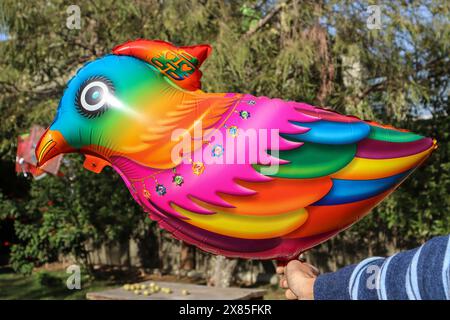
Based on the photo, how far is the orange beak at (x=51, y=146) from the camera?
219cm

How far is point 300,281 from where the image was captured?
1553 mm

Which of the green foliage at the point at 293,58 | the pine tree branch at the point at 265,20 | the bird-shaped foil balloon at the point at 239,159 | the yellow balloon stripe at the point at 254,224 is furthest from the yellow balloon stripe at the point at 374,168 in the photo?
the pine tree branch at the point at 265,20

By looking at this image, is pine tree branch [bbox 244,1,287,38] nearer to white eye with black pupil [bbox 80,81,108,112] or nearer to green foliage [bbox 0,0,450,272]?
green foliage [bbox 0,0,450,272]

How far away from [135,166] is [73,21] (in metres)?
4.60

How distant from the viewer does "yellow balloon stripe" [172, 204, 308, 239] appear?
193 cm

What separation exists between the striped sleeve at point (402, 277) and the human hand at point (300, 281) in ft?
0.69

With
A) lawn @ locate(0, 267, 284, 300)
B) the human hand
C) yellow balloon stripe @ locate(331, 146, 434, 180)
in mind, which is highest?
yellow balloon stripe @ locate(331, 146, 434, 180)

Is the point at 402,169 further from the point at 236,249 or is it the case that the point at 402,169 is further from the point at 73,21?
the point at 73,21

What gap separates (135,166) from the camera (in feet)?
6.75

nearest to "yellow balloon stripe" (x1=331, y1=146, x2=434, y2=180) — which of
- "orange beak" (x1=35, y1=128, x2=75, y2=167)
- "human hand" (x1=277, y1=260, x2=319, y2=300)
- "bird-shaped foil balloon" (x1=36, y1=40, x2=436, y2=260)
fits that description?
"bird-shaped foil balloon" (x1=36, y1=40, x2=436, y2=260)

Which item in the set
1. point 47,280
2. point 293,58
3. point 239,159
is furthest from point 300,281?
point 47,280

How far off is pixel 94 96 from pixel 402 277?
147 cm

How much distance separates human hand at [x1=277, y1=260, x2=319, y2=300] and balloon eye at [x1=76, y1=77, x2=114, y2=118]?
39.5 inches
